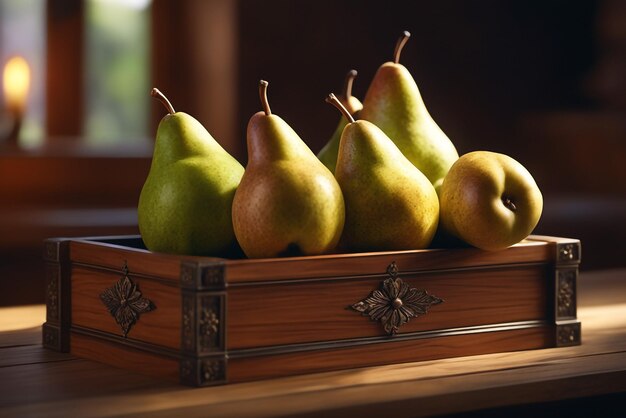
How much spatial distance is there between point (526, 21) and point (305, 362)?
→ 279 cm

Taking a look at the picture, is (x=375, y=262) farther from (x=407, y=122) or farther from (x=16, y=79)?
(x=16, y=79)

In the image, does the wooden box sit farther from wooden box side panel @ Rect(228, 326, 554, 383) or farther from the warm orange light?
the warm orange light

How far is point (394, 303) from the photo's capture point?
0.93m

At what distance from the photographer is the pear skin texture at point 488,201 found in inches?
36.8

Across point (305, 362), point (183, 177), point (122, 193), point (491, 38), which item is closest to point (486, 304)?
point (305, 362)

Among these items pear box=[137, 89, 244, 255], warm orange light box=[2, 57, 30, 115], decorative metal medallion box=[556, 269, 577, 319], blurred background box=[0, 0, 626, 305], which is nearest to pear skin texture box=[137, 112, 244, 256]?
pear box=[137, 89, 244, 255]

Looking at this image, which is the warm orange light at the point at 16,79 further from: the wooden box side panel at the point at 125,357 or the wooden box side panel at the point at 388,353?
the wooden box side panel at the point at 388,353

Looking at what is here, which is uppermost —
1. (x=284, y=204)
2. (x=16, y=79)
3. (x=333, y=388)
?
(x=16, y=79)

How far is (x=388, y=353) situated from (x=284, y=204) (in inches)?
6.8

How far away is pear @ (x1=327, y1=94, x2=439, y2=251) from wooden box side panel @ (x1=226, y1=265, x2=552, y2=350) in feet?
0.12

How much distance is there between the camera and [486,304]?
3.25 ft

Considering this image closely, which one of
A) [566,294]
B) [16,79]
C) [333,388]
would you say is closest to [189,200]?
[333,388]

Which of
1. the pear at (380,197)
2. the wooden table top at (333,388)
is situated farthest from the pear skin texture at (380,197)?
the wooden table top at (333,388)

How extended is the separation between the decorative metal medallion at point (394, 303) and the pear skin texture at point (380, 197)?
31 mm
